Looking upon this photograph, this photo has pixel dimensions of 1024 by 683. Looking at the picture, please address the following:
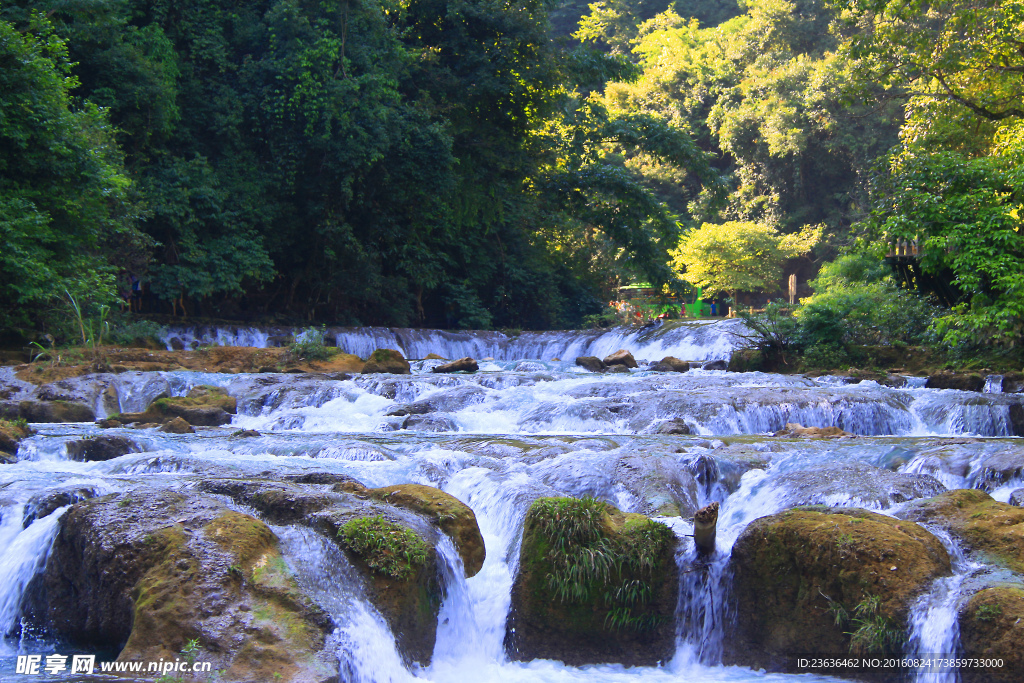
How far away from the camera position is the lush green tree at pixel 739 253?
106ft

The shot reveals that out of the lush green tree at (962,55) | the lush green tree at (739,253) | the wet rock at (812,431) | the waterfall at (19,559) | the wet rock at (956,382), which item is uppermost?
the lush green tree at (962,55)

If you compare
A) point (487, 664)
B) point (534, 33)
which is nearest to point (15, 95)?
point (534, 33)

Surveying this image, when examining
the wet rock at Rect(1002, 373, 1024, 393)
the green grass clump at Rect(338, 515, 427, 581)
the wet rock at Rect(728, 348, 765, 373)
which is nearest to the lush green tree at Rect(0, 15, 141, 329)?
the green grass clump at Rect(338, 515, 427, 581)

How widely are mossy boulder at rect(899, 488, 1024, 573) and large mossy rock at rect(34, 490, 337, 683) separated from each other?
402 centimetres

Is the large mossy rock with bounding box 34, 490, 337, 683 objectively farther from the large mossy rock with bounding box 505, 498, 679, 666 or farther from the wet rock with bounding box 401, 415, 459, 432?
the wet rock with bounding box 401, 415, 459, 432

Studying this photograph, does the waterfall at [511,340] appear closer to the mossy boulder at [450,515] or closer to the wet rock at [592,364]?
the wet rock at [592,364]

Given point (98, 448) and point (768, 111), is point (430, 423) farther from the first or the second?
point (768, 111)

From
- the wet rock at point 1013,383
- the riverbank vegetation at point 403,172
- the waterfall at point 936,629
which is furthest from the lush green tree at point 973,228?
the waterfall at point 936,629

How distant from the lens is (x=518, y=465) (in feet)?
24.5

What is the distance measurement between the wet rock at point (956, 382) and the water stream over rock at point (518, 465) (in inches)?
10.4

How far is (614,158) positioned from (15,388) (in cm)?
2761

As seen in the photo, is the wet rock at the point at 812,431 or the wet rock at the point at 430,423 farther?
the wet rock at the point at 430,423

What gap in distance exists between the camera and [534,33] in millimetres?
18297

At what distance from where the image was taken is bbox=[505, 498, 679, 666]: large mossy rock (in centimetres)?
493
